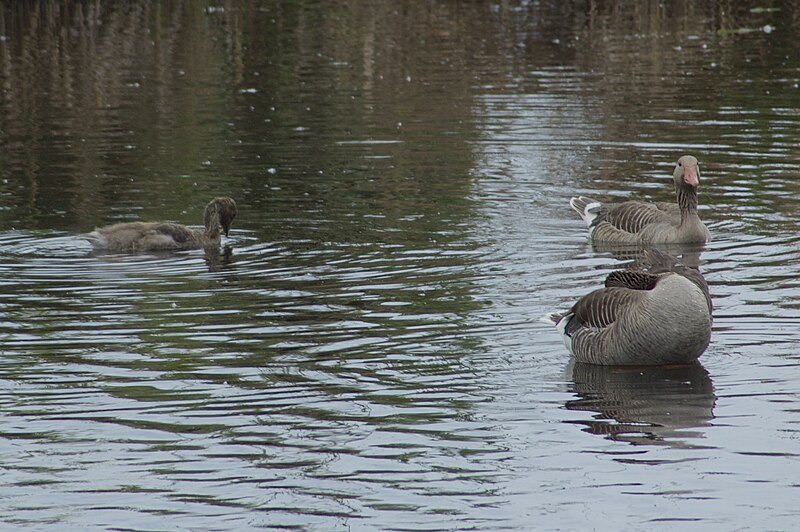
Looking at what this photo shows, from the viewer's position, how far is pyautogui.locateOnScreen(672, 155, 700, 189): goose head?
17.0m

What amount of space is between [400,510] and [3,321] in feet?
20.4

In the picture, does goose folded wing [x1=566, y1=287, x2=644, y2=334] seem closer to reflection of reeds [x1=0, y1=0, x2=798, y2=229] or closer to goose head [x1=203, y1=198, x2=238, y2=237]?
goose head [x1=203, y1=198, x2=238, y2=237]

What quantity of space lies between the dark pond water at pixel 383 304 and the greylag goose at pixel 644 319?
0.22 m

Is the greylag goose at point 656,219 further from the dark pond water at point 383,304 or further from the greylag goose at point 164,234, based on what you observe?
the greylag goose at point 164,234

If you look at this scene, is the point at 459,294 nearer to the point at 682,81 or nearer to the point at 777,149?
the point at 777,149

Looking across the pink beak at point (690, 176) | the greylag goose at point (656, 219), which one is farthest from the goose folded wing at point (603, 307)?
the pink beak at point (690, 176)

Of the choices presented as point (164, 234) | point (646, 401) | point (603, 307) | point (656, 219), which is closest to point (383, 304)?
point (603, 307)

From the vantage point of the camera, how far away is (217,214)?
17.0m

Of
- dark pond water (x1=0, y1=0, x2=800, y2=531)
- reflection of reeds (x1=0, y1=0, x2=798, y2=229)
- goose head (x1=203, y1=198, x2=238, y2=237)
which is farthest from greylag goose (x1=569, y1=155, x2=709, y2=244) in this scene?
goose head (x1=203, y1=198, x2=238, y2=237)

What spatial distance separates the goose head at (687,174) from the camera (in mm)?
16953

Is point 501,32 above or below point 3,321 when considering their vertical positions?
above

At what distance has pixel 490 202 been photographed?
19094mm

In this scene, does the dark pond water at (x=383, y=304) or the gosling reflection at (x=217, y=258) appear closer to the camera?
the dark pond water at (x=383, y=304)

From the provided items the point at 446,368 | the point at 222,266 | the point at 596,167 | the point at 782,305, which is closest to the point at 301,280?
the point at 222,266
